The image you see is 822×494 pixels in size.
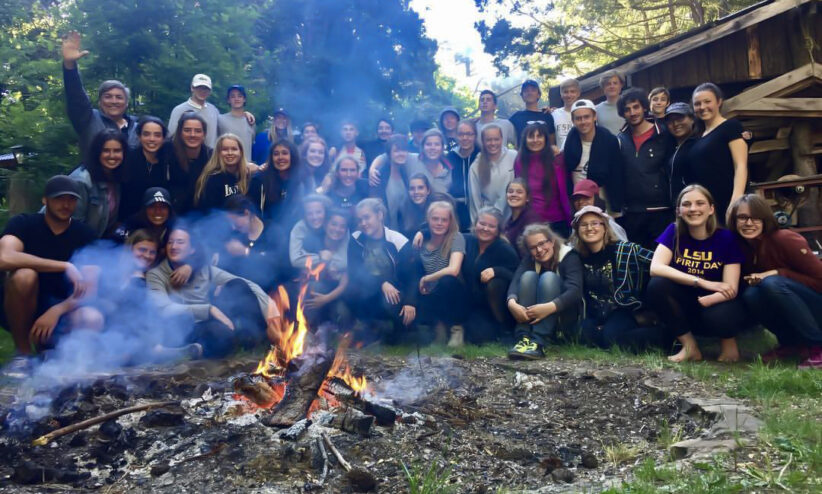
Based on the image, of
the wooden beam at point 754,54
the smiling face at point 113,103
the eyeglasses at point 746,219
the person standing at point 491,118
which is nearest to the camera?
the eyeglasses at point 746,219

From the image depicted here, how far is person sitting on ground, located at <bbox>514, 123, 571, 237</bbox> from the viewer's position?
286 inches

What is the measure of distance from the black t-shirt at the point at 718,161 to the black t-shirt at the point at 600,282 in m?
1.21

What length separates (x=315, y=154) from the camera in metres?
7.98

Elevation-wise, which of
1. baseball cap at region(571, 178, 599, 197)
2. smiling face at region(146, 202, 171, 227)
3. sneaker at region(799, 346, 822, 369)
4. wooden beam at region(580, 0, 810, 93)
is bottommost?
sneaker at region(799, 346, 822, 369)

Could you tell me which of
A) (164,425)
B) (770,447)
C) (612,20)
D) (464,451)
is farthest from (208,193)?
(612,20)

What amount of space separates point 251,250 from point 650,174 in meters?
4.36

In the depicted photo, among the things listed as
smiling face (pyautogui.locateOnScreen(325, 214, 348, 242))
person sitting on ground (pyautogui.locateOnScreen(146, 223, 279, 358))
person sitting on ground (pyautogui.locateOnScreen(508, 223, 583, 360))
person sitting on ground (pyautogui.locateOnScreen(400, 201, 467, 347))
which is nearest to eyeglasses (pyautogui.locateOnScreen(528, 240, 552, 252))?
person sitting on ground (pyautogui.locateOnScreen(508, 223, 583, 360))

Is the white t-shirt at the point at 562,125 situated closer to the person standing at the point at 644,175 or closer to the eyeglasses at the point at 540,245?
the person standing at the point at 644,175

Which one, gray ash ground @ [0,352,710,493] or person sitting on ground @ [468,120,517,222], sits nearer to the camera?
gray ash ground @ [0,352,710,493]

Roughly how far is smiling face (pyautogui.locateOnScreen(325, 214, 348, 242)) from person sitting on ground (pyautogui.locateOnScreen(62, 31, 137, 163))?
2.15 meters

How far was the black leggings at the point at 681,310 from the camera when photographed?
18.3 ft

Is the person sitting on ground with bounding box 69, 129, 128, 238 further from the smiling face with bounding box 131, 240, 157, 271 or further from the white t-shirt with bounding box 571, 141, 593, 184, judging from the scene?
the white t-shirt with bounding box 571, 141, 593, 184

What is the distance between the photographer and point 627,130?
7266 mm

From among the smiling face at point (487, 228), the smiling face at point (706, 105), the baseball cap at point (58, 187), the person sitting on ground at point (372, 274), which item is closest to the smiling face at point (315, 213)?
the person sitting on ground at point (372, 274)
